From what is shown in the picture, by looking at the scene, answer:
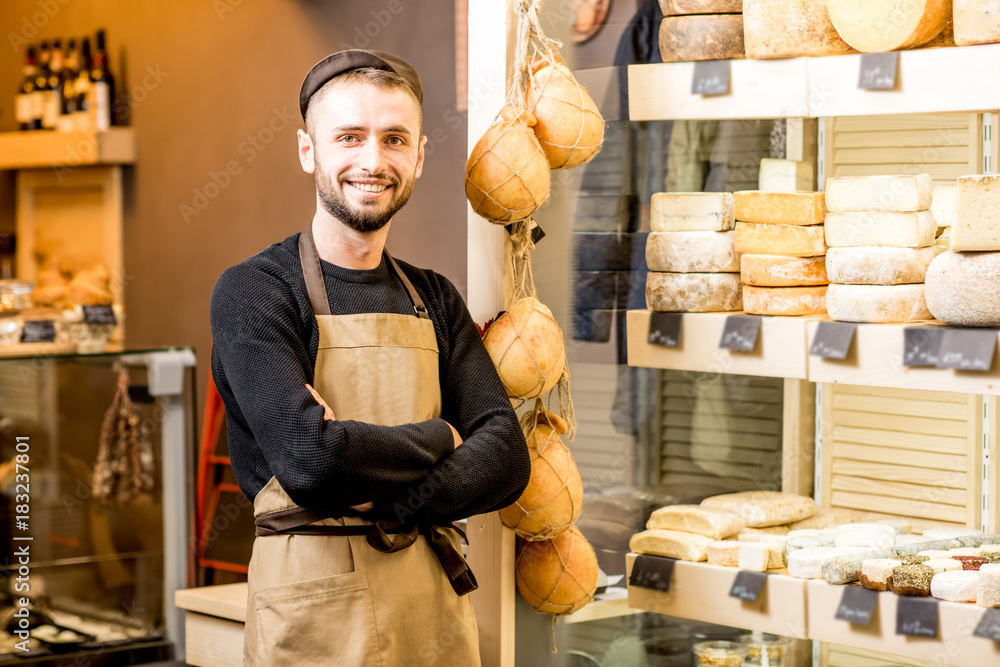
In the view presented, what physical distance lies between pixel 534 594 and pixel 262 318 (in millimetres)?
976

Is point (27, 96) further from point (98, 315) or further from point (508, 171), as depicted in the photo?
point (508, 171)

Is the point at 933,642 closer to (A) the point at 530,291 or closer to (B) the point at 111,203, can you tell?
(A) the point at 530,291

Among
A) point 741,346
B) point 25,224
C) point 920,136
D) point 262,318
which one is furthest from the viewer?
point 25,224

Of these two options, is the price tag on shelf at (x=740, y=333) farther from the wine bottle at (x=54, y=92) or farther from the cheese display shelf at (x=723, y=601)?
the wine bottle at (x=54, y=92)

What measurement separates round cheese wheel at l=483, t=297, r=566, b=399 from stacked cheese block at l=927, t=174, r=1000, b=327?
750 millimetres

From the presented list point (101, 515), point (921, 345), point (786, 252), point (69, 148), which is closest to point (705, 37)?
point (786, 252)

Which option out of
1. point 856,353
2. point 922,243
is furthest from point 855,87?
point 856,353

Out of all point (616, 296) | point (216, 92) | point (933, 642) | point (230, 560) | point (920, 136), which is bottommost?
point (230, 560)

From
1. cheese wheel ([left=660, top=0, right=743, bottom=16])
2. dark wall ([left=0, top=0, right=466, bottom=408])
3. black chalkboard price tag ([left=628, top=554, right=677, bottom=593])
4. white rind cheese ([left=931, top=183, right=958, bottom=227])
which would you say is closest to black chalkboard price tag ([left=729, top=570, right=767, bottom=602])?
black chalkboard price tag ([left=628, top=554, right=677, bottom=593])

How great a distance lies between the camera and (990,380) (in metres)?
1.83

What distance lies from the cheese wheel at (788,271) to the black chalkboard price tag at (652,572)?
671 millimetres

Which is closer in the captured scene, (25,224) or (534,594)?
(534,594)

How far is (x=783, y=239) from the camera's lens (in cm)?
218

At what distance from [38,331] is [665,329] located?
1.91 m
